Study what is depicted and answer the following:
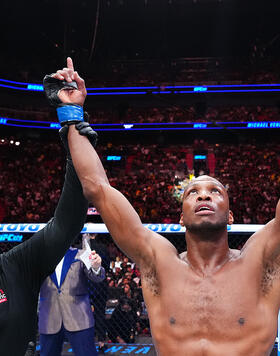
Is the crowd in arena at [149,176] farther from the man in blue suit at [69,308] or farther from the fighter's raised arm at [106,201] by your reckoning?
the fighter's raised arm at [106,201]

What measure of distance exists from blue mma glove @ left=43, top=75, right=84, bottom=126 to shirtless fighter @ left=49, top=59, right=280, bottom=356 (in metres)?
0.02

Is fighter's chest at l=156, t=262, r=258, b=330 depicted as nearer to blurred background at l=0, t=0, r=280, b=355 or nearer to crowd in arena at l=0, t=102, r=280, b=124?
blurred background at l=0, t=0, r=280, b=355

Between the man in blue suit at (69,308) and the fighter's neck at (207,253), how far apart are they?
1.75 meters

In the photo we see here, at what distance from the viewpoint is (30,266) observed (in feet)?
5.21

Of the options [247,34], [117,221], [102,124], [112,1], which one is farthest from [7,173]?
[117,221]

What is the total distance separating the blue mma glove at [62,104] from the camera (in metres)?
1.68

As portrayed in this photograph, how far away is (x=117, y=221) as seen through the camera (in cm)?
163

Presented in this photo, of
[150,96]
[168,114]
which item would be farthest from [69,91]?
[150,96]

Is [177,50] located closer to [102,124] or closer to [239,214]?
[102,124]

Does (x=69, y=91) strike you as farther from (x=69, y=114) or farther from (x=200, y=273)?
(x=200, y=273)

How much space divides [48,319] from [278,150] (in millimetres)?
13661

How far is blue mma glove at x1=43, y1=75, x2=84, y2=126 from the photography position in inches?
66.1

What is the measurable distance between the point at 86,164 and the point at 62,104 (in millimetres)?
267

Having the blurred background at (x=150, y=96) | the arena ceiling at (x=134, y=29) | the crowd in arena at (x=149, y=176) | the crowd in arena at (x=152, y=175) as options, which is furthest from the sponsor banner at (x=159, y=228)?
the arena ceiling at (x=134, y=29)
